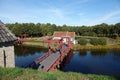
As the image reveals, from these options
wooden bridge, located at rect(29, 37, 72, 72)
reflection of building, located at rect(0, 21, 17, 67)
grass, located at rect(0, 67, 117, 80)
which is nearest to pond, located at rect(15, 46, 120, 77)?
wooden bridge, located at rect(29, 37, 72, 72)

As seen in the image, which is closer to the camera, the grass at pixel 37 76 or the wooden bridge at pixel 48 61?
the grass at pixel 37 76

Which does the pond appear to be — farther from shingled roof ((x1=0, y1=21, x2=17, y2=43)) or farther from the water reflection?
shingled roof ((x1=0, y1=21, x2=17, y2=43))

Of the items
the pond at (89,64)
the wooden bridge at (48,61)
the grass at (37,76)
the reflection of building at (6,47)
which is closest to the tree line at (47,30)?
the pond at (89,64)

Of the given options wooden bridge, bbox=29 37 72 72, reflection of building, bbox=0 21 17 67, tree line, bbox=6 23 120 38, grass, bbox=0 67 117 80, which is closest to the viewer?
grass, bbox=0 67 117 80

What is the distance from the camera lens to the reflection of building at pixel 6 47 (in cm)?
1134

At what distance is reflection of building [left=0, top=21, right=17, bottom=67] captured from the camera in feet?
37.2

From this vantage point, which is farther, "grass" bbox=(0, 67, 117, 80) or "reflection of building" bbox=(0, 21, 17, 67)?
"reflection of building" bbox=(0, 21, 17, 67)

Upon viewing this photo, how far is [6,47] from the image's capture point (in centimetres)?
1179

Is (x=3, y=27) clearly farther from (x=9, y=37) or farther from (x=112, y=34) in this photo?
(x=112, y=34)

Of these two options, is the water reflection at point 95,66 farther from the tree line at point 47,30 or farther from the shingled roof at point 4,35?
the tree line at point 47,30

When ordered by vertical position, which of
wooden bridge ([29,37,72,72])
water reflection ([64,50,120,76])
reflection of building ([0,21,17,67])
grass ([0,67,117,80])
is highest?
reflection of building ([0,21,17,67])

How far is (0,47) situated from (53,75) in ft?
16.0

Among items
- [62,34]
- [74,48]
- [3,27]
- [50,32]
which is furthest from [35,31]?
[3,27]

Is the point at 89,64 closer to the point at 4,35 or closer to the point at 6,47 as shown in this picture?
the point at 6,47
